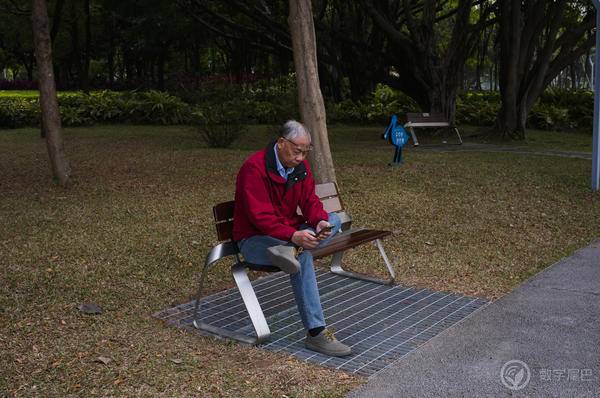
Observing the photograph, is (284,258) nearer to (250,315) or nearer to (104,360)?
(250,315)

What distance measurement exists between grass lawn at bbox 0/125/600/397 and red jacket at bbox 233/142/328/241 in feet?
2.60

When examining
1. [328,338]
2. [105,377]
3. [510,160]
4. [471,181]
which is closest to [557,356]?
[328,338]

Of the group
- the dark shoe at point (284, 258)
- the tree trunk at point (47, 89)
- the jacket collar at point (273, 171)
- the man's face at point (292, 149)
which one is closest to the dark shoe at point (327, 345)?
the dark shoe at point (284, 258)

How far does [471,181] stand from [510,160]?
3072mm

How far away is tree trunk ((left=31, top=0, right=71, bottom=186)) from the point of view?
1062 centimetres

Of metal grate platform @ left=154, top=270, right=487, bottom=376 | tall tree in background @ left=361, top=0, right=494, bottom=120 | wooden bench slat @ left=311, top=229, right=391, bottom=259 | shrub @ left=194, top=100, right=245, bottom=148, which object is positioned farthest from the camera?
tall tree in background @ left=361, top=0, right=494, bottom=120

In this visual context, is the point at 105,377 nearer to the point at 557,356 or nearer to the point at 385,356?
the point at 385,356

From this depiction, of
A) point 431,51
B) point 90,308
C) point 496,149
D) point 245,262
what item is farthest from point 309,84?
point 431,51

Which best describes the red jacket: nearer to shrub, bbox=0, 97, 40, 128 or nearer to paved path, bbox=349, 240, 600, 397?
paved path, bbox=349, 240, 600, 397

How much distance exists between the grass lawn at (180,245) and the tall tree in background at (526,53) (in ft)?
12.7

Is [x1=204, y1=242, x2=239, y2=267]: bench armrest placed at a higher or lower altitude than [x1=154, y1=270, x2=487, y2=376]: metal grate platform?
higher

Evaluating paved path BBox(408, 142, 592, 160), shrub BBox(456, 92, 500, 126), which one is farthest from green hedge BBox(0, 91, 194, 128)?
paved path BBox(408, 142, 592, 160)

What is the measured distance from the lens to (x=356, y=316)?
5289 millimetres

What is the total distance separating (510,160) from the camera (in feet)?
46.4
